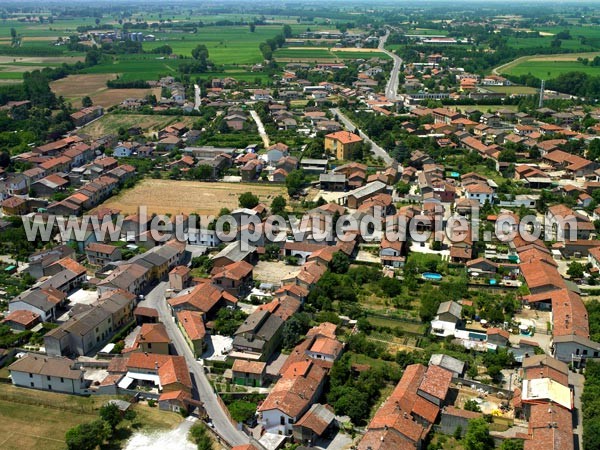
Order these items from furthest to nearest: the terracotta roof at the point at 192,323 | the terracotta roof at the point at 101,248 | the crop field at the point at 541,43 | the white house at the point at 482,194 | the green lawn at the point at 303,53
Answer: the crop field at the point at 541,43
the green lawn at the point at 303,53
the white house at the point at 482,194
the terracotta roof at the point at 101,248
the terracotta roof at the point at 192,323

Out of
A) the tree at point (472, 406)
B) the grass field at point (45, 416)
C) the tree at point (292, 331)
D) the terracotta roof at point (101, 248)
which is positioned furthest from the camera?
the terracotta roof at point (101, 248)

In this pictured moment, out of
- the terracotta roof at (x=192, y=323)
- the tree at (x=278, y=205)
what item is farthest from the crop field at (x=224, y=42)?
the terracotta roof at (x=192, y=323)

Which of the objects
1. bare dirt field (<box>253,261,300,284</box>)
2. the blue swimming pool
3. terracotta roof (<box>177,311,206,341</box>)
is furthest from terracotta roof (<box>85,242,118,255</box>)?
the blue swimming pool

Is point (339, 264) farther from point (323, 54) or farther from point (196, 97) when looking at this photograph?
point (323, 54)

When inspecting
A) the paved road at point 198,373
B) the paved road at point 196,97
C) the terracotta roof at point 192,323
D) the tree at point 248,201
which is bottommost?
the paved road at point 198,373

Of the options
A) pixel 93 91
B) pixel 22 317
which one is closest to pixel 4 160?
pixel 22 317

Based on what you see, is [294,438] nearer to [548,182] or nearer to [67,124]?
[548,182]

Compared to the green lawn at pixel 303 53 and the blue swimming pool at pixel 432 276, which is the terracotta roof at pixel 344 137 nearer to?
the blue swimming pool at pixel 432 276

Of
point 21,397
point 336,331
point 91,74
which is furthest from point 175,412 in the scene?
point 91,74
